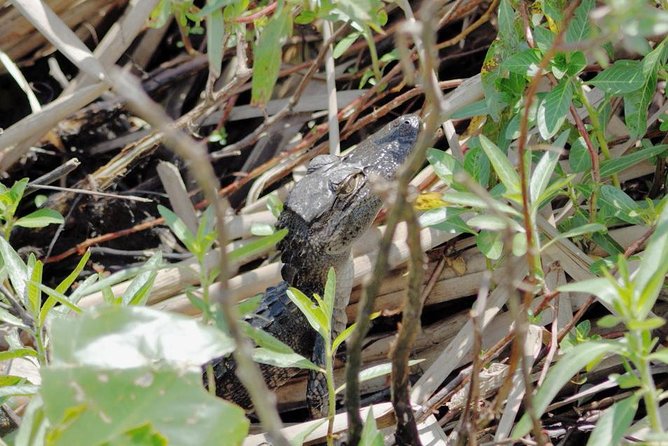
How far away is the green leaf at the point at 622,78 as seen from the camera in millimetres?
2480

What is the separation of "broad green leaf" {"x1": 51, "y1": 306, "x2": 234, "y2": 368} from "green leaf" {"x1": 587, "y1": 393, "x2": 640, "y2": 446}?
0.68m

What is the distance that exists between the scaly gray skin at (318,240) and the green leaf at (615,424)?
1588mm

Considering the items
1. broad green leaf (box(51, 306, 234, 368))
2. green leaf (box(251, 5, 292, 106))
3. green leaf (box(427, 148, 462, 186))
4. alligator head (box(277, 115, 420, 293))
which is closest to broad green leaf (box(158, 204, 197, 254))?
broad green leaf (box(51, 306, 234, 368))

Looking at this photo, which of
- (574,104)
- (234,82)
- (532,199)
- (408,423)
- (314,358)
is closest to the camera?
(408,423)

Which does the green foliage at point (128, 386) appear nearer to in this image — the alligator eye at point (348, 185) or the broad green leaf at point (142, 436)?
the broad green leaf at point (142, 436)

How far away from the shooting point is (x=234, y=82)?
3459 mm

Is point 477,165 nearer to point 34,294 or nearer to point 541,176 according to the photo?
point 541,176

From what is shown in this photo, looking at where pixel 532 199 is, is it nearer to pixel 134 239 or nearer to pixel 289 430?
pixel 289 430

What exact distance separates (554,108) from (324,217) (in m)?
0.95

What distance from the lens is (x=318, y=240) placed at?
3.08 m

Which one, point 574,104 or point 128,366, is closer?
point 128,366

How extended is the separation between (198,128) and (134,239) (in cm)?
56

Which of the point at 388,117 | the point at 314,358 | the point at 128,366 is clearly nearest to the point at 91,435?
the point at 128,366

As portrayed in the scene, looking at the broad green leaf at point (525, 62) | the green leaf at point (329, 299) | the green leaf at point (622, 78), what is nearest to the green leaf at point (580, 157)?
the green leaf at point (622, 78)
